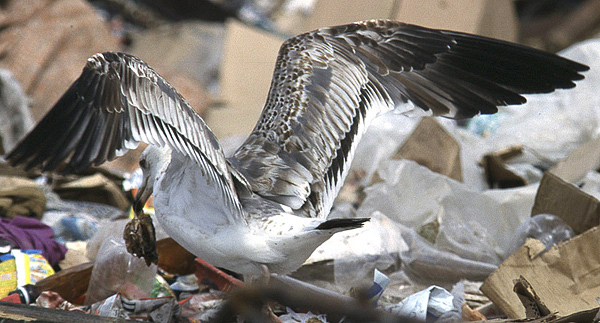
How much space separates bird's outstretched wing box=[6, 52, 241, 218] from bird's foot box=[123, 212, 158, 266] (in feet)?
0.82

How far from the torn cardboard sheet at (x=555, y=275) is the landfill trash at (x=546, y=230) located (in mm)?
319

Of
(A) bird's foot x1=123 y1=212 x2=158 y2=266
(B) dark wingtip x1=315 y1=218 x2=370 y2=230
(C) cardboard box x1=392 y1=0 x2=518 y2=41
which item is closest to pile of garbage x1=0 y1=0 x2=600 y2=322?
(A) bird's foot x1=123 y1=212 x2=158 y2=266

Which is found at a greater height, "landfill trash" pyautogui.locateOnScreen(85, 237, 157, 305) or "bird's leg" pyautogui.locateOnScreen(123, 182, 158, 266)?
"bird's leg" pyautogui.locateOnScreen(123, 182, 158, 266)

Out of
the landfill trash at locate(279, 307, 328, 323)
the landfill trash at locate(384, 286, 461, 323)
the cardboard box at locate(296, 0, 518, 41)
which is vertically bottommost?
the landfill trash at locate(279, 307, 328, 323)

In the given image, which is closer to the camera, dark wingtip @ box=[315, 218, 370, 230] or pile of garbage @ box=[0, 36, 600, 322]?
dark wingtip @ box=[315, 218, 370, 230]

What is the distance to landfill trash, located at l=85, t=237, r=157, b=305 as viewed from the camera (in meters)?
2.52

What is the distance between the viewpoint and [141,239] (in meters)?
2.32

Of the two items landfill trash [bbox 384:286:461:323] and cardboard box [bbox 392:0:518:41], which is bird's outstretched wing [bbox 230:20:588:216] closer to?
landfill trash [bbox 384:286:461:323]

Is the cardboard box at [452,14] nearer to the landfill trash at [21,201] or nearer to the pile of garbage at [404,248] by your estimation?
the pile of garbage at [404,248]

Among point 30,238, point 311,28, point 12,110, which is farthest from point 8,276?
point 311,28

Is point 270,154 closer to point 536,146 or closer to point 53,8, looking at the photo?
point 536,146

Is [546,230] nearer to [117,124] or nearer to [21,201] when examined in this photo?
[117,124]

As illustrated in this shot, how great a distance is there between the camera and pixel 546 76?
278 cm

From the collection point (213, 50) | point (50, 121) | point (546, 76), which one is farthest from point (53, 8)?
point (546, 76)
